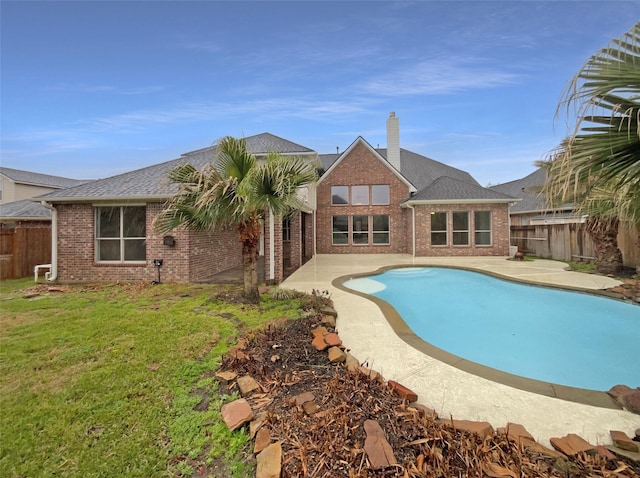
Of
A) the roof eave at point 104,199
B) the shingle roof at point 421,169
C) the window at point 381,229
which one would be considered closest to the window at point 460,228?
the window at point 381,229

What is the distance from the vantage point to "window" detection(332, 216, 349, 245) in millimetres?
20109

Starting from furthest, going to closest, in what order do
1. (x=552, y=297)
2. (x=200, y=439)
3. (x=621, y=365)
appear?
(x=552, y=297), (x=621, y=365), (x=200, y=439)

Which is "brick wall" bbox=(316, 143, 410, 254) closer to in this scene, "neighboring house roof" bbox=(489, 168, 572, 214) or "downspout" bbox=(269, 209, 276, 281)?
"neighboring house roof" bbox=(489, 168, 572, 214)

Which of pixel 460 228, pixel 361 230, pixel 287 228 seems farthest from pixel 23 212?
pixel 460 228

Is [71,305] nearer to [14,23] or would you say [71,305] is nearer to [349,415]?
[349,415]

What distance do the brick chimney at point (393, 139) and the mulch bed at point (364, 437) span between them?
759 inches

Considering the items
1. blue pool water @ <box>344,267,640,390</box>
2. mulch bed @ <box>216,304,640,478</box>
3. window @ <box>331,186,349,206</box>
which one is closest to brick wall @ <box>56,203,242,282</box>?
blue pool water @ <box>344,267,640,390</box>

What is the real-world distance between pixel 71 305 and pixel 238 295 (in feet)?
12.3

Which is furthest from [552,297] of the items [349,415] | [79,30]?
[79,30]

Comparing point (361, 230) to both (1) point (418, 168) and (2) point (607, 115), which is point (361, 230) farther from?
(2) point (607, 115)

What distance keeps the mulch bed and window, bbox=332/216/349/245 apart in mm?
16934

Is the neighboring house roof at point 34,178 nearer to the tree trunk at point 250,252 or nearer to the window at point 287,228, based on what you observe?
the window at point 287,228

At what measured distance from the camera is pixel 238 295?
7254mm

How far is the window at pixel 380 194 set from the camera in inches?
780
